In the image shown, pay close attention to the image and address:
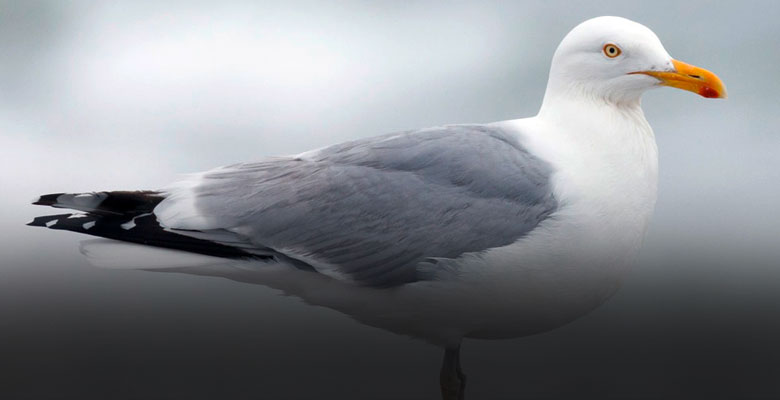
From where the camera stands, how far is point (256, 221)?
8.59 feet

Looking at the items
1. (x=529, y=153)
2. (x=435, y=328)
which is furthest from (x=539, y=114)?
(x=435, y=328)

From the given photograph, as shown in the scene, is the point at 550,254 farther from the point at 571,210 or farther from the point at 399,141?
the point at 399,141

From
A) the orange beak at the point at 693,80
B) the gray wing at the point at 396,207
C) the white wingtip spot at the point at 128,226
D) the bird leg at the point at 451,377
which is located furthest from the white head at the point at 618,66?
the white wingtip spot at the point at 128,226

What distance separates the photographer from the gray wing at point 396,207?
257cm

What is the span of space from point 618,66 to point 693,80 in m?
0.17

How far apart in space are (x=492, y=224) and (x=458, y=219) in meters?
0.08

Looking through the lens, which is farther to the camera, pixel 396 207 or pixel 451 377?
pixel 451 377

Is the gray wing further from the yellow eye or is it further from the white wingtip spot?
the yellow eye

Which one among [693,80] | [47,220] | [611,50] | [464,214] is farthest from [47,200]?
[693,80]

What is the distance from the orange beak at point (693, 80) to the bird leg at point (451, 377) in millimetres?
790

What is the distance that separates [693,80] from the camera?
2615 mm

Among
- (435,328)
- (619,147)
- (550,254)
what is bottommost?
(435,328)

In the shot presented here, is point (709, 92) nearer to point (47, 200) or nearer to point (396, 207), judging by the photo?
point (396, 207)

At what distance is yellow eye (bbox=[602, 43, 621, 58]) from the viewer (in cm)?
264
